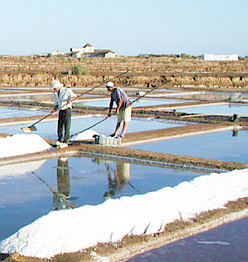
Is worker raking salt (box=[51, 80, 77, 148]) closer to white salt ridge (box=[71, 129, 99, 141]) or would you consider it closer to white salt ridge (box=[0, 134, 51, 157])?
white salt ridge (box=[0, 134, 51, 157])

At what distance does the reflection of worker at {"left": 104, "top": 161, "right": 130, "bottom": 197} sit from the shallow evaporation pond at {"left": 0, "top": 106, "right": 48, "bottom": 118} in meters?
6.95

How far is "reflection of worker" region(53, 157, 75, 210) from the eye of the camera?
557 cm

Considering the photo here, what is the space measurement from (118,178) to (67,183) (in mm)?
623

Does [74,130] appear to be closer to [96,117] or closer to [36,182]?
[96,117]

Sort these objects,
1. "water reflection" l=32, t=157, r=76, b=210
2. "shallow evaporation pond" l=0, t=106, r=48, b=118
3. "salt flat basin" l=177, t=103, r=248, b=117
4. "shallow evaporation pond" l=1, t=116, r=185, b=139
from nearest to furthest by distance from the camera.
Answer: "water reflection" l=32, t=157, r=76, b=210 → "shallow evaporation pond" l=1, t=116, r=185, b=139 → "shallow evaporation pond" l=0, t=106, r=48, b=118 → "salt flat basin" l=177, t=103, r=248, b=117

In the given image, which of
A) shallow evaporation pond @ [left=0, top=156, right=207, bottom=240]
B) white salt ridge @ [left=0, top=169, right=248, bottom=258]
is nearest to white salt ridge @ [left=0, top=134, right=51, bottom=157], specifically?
shallow evaporation pond @ [left=0, top=156, right=207, bottom=240]

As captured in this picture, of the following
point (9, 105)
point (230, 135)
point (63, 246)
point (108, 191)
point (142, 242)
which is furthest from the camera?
point (9, 105)

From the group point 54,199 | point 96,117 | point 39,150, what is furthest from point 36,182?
point 96,117

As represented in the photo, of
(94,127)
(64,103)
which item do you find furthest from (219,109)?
(64,103)

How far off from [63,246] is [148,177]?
9.31 ft

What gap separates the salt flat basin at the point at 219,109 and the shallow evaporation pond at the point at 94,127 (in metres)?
2.61

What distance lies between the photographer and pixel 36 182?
21.6 ft

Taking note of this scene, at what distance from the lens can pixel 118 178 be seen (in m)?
6.85

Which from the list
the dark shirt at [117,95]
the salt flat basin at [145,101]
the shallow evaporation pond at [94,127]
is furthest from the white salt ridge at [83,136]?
the salt flat basin at [145,101]
